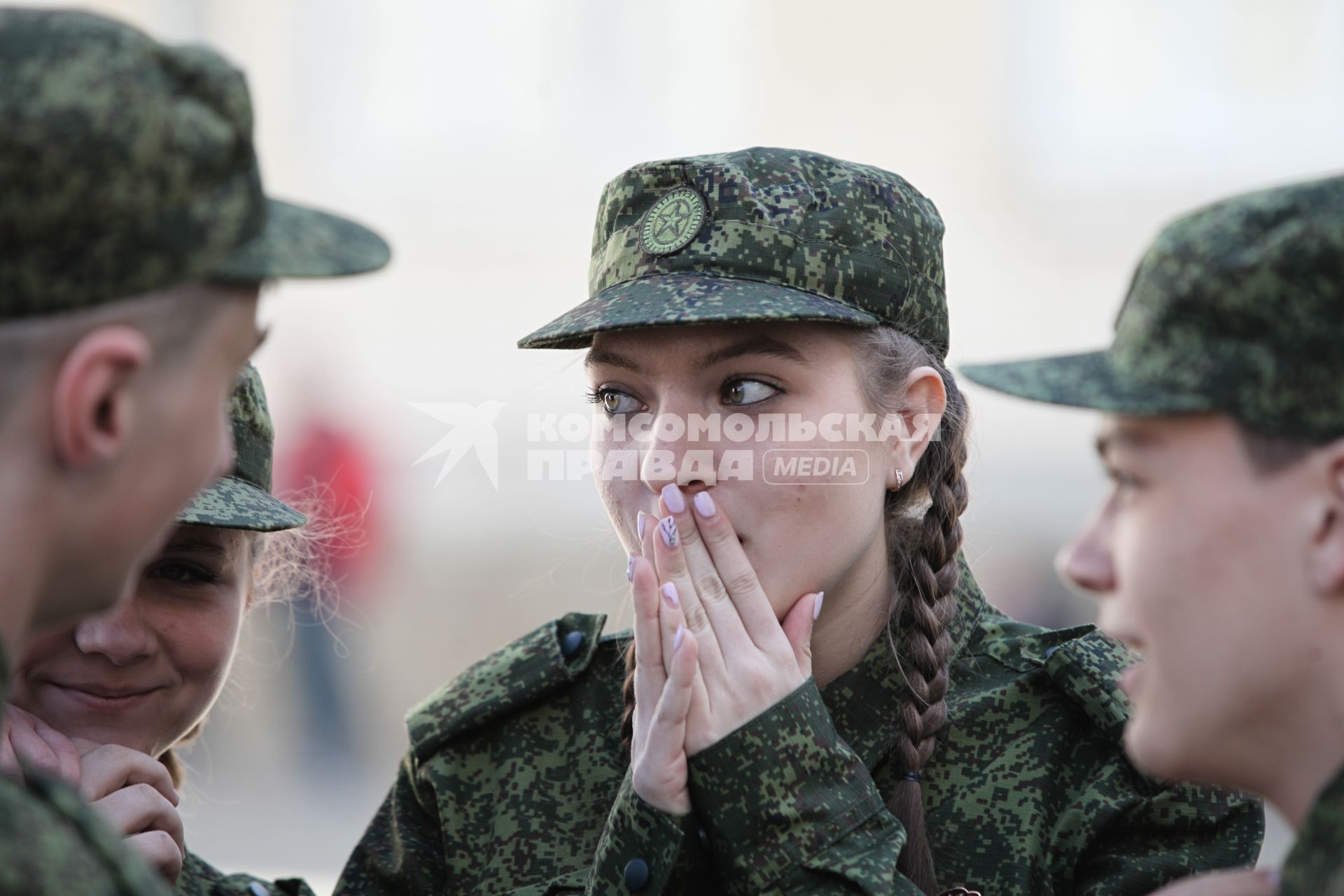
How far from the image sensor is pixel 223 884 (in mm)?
3182

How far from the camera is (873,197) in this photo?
3.11 metres

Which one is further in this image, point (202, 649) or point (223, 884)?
point (223, 884)

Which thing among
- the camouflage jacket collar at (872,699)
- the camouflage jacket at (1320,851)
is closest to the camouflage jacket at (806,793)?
the camouflage jacket collar at (872,699)

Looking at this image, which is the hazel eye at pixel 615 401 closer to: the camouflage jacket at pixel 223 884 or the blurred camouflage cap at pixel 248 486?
the blurred camouflage cap at pixel 248 486

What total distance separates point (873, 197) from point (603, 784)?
1395mm

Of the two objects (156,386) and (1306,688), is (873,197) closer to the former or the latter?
(1306,688)

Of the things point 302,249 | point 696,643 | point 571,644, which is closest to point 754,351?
point 696,643

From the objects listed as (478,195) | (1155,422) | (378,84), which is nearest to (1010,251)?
(478,195)

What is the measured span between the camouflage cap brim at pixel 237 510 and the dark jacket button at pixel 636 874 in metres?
0.94

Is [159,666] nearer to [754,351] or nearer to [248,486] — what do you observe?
[248,486]

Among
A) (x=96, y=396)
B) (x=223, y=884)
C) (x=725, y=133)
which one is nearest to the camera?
(x=96, y=396)

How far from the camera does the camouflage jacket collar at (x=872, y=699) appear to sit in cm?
316

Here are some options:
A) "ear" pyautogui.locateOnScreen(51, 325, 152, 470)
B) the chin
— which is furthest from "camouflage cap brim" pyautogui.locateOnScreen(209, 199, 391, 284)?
the chin

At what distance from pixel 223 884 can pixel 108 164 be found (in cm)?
193
